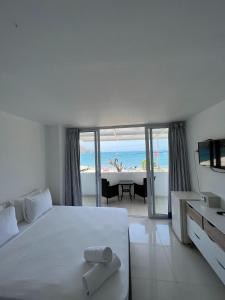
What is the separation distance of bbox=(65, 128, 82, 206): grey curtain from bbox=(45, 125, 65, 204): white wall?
21 centimetres

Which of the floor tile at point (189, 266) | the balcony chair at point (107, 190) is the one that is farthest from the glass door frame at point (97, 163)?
the floor tile at point (189, 266)

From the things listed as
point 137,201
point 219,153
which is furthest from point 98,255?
point 137,201

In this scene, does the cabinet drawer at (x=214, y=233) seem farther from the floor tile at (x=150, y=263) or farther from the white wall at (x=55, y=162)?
the white wall at (x=55, y=162)

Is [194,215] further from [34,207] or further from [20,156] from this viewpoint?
[20,156]

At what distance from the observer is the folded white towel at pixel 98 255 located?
1.69m

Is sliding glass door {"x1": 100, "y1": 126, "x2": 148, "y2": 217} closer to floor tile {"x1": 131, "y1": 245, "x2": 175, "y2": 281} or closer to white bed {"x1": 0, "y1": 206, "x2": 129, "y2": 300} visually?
floor tile {"x1": 131, "y1": 245, "x2": 175, "y2": 281}

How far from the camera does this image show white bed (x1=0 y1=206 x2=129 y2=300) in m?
1.46

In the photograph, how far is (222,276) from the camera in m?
1.98

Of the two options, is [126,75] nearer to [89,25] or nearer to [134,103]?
[89,25]

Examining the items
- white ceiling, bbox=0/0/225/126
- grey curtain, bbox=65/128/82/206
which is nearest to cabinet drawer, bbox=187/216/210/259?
white ceiling, bbox=0/0/225/126

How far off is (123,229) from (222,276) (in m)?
1.25

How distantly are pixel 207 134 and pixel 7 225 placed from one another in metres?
3.40

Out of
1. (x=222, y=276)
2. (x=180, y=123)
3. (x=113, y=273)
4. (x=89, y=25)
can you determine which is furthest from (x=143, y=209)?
(x=89, y=25)

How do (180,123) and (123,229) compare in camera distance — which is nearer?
(123,229)
